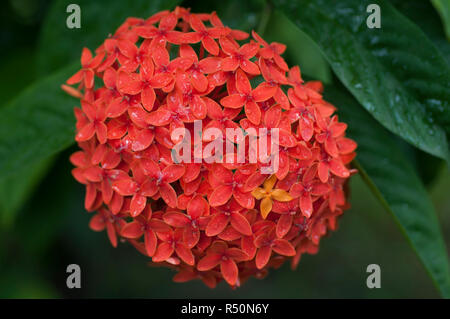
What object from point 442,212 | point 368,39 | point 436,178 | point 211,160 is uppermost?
point 442,212

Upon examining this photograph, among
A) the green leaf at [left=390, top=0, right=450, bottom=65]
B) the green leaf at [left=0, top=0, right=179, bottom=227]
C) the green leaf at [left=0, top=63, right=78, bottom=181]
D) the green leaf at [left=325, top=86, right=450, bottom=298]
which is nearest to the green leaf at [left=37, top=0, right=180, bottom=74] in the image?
the green leaf at [left=0, top=0, right=179, bottom=227]

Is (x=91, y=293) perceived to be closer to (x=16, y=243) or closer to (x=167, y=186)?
(x=16, y=243)

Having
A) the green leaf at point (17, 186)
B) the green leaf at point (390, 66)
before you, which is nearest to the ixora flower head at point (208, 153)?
the green leaf at point (390, 66)

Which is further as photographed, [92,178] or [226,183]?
[92,178]

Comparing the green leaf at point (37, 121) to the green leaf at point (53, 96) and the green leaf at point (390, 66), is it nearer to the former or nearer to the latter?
the green leaf at point (53, 96)

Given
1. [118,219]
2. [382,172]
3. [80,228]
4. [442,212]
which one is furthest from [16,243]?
[442,212]
